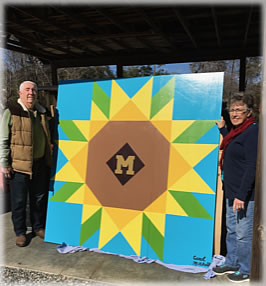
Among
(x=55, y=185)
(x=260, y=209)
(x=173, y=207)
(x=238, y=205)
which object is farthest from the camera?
(x=55, y=185)

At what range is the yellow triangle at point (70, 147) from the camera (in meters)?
3.39

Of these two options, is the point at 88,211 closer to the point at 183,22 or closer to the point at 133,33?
the point at 133,33

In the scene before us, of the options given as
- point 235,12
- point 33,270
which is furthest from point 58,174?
point 235,12

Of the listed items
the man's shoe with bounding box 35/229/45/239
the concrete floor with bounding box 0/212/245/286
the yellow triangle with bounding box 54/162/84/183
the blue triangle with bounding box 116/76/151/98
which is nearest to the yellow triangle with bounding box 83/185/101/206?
the yellow triangle with bounding box 54/162/84/183

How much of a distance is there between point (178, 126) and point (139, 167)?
0.65 m

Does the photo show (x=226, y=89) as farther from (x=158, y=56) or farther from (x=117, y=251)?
(x=117, y=251)

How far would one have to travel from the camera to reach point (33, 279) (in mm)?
2725

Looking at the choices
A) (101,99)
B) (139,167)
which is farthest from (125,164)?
(101,99)

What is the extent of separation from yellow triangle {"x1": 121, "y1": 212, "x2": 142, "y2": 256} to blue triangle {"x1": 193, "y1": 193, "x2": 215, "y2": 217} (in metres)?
0.71

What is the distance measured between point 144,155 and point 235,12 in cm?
190

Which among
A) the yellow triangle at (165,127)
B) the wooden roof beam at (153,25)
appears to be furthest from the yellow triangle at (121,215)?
the wooden roof beam at (153,25)

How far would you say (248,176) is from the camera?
2420 millimetres

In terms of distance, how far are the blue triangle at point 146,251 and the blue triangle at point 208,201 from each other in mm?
776

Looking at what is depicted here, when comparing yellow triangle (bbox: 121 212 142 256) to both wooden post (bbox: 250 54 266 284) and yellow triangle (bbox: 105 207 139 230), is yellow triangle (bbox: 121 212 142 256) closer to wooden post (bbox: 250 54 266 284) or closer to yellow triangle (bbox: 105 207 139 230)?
yellow triangle (bbox: 105 207 139 230)
